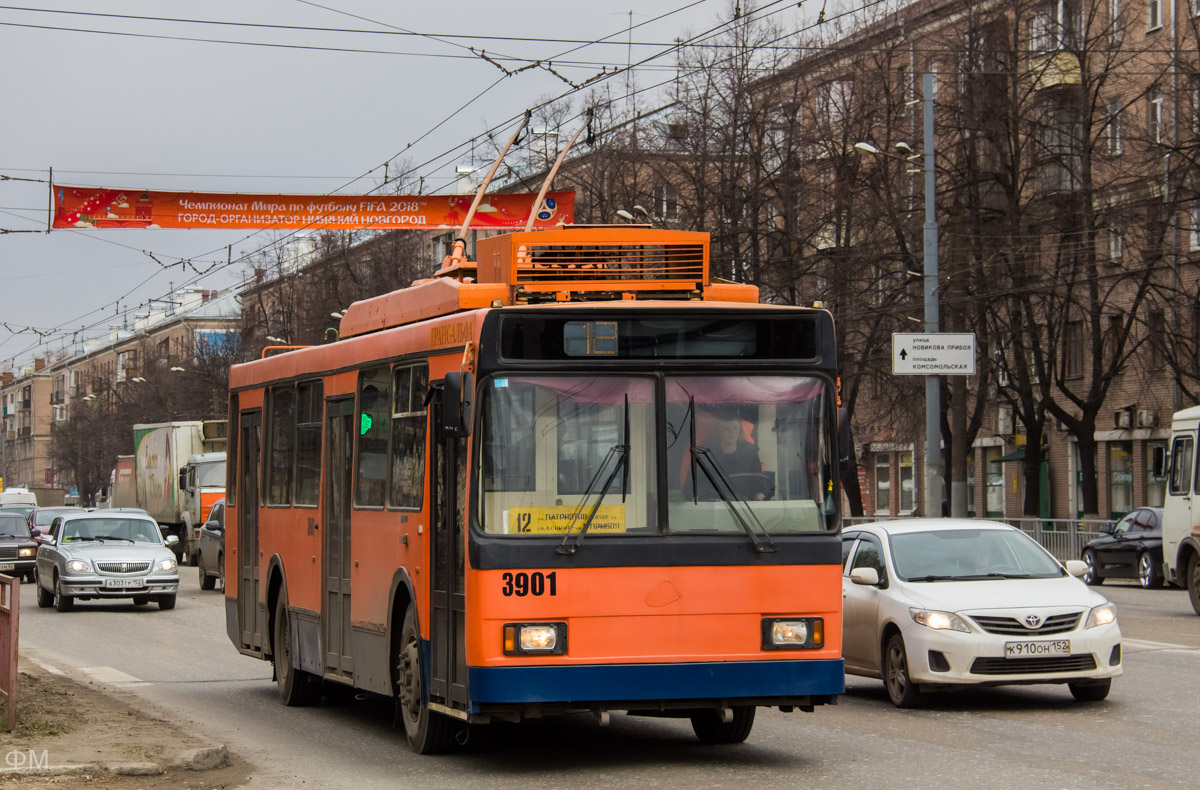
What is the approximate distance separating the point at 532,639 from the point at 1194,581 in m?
16.1

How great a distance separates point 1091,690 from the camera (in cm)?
1345

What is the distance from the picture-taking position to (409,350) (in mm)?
11242

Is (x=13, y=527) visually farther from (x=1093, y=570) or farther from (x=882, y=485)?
(x=882, y=485)

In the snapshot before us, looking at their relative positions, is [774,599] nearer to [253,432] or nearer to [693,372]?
[693,372]

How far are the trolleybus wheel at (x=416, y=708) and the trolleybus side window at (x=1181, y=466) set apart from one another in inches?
611

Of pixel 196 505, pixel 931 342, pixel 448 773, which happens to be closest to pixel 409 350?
pixel 448 773

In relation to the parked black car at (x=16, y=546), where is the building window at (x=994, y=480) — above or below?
above

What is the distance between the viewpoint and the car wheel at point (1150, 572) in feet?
104

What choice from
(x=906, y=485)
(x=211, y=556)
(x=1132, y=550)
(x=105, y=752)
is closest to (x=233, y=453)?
(x=105, y=752)

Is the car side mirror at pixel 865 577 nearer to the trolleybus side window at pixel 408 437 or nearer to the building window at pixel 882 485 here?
the trolleybus side window at pixel 408 437

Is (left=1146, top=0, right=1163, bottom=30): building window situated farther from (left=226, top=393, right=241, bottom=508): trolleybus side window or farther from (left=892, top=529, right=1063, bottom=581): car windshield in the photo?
(left=226, top=393, right=241, bottom=508): trolleybus side window

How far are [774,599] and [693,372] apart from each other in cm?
133

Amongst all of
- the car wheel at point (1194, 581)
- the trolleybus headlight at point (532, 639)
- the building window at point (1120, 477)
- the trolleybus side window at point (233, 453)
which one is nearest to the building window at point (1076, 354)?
the building window at point (1120, 477)

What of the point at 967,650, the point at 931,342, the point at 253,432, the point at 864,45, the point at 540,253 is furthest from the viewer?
the point at 864,45
